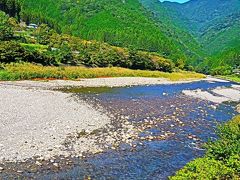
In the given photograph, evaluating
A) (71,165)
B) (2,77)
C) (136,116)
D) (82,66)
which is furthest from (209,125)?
(82,66)

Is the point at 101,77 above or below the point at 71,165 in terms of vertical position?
below

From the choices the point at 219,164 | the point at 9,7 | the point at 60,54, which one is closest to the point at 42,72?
the point at 60,54

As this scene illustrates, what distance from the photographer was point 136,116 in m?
35.9

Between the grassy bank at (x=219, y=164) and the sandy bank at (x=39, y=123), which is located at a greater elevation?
the grassy bank at (x=219, y=164)

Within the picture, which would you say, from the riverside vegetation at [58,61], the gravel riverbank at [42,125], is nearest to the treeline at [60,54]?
the riverside vegetation at [58,61]

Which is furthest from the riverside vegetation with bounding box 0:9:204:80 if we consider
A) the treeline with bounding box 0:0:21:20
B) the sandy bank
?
the sandy bank

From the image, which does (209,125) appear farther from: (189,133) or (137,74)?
(137,74)

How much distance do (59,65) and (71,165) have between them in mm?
65288

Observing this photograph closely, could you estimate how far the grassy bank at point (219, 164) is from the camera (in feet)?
54.4

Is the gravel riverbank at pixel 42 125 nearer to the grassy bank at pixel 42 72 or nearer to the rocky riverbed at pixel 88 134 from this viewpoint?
the rocky riverbed at pixel 88 134

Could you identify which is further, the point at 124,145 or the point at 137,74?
the point at 137,74

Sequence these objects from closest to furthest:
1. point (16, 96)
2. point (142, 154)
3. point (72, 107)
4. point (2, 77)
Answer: point (142, 154), point (72, 107), point (16, 96), point (2, 77)

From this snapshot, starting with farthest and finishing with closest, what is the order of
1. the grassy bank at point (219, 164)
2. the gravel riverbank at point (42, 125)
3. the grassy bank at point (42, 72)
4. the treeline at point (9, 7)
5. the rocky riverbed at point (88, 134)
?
the treeline at point (9, 7), the grassy bank at point (42, 72), the gravel riverbank at point (42, 125), the rocky riverbed at point (88, 134), the grassy bank at point (219, 164)

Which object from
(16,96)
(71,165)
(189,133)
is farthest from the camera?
(16,96)
